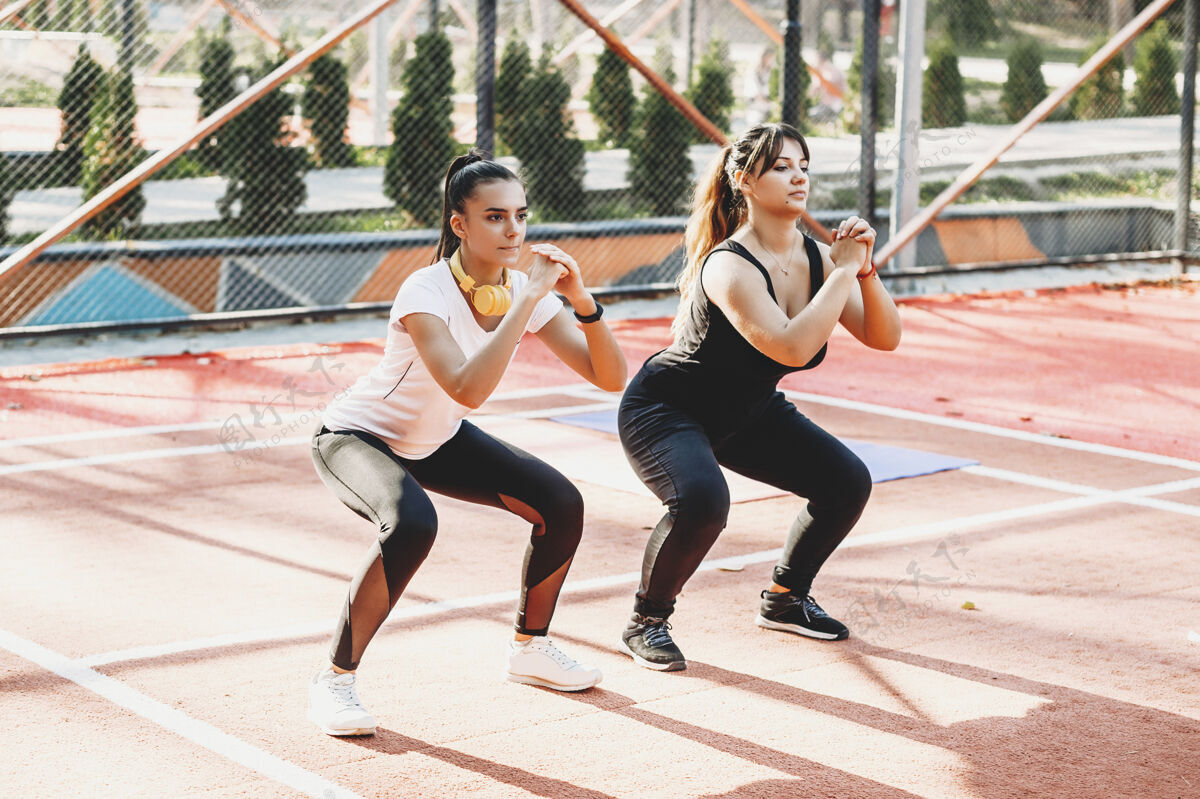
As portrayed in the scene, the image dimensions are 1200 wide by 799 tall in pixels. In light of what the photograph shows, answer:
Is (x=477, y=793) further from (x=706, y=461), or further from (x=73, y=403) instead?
(x=73, y=403)

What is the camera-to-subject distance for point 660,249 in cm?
1339

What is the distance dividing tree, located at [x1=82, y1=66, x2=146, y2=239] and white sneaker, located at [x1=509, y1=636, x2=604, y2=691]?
8.88 metres

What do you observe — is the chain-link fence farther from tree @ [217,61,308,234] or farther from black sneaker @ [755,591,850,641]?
black sneaker @ [755,591,850,641]

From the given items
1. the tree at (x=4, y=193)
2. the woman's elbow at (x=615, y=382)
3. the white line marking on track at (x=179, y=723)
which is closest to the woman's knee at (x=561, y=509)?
the woman's elbow at (x=615, y=382)

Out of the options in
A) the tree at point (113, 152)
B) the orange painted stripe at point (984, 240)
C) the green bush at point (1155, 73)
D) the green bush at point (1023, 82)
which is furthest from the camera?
the green bush at point (1023, 82)

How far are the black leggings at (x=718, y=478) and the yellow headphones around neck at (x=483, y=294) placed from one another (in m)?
0.75

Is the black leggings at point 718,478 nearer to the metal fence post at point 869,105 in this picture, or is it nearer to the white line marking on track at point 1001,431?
the white line marking on track at point 1001,431

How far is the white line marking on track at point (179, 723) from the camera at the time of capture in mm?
3639

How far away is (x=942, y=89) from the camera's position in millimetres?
18516

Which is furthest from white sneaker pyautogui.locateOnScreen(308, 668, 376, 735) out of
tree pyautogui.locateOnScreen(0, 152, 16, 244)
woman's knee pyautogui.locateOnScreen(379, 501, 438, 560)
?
tree pyautogui.locateOnScreen(0, 152, 16, 244)

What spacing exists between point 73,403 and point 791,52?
6.73 m

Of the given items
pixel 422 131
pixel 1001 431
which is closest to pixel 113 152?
pixel 422 131

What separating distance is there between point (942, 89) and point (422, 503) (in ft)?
52.3

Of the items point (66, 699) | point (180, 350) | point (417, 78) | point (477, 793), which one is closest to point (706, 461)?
point (477, 793)
